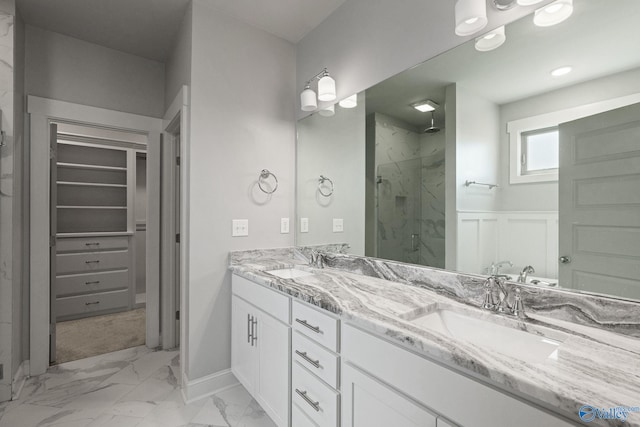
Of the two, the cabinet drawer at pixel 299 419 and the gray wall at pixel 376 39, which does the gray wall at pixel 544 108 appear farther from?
the cabinet drawer at pixel 299 419

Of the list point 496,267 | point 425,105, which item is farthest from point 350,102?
point 496,267

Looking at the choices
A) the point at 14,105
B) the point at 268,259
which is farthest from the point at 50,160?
the point at 268,259

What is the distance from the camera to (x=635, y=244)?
0.95 metres

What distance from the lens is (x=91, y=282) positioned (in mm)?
3602

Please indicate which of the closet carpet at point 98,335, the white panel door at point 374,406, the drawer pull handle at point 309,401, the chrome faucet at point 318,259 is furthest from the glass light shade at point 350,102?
the closet carpet at point 98,335

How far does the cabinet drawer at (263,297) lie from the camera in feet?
5.08

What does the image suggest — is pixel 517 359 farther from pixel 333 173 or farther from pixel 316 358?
pixel 333 173

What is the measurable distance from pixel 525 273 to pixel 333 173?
1.37m

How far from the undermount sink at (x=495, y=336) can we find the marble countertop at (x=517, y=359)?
0.02 metres

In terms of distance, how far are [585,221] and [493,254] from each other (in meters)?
0.34

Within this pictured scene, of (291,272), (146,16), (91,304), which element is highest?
(146,16)

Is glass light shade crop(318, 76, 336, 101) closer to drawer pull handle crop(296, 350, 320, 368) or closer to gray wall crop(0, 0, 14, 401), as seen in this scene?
drawer pull handle crop(296, 350, 320, 368)

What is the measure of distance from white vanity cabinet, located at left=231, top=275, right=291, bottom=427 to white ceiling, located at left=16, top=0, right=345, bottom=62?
187 centimetres

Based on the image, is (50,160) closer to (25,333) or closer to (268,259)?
(25,333)
